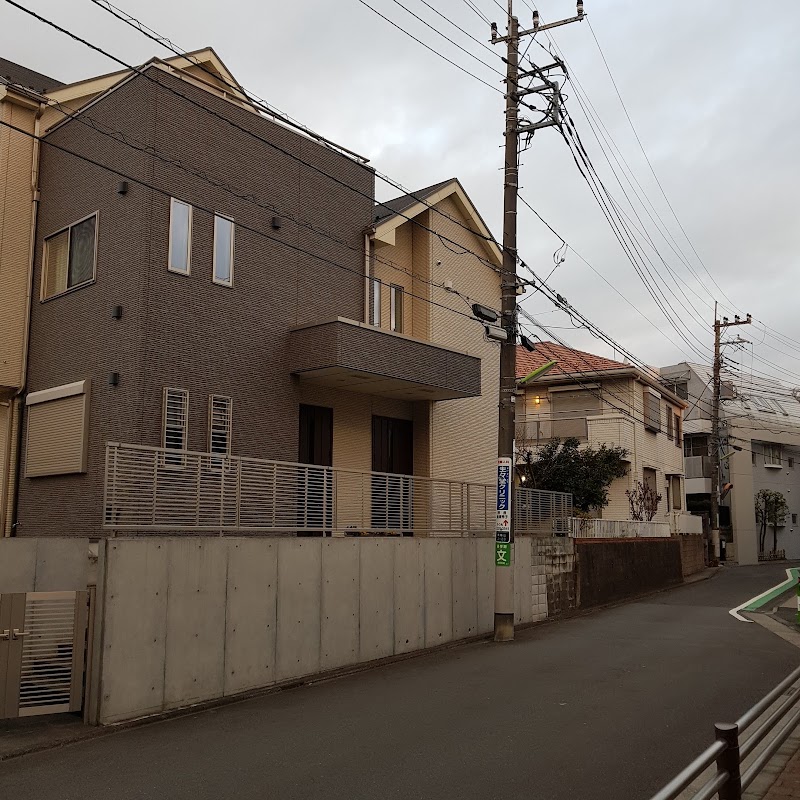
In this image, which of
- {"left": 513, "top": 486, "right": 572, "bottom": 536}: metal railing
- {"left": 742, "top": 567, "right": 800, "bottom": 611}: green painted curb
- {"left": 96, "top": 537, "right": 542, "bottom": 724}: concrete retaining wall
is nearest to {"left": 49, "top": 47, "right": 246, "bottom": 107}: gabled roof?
{"left": 96, "top": 537, "right": 542, "bottom": 724}: concrete retaining wall

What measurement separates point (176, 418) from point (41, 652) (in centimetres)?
575

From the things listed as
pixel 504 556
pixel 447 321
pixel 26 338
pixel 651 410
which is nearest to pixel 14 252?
pixel 26 338

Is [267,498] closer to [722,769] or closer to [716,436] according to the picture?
[722,769]

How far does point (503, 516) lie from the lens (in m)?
16.3

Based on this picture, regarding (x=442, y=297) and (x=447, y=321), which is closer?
(x=442, y=297)

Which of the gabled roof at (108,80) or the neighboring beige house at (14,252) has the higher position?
the gabled roof at (108,80)

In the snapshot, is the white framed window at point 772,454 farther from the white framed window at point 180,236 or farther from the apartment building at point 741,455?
the white framed window at point 180,236

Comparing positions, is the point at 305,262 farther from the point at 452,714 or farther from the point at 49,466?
the point at 452,714

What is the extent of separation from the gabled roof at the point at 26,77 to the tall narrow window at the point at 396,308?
336 inches

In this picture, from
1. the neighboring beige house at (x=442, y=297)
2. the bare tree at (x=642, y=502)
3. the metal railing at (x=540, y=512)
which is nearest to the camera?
the metal railing at (x=540, y=512)

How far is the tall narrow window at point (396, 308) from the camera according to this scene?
2061cm

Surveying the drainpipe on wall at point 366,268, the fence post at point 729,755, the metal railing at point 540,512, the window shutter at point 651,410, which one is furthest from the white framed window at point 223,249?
the window shutter at point 651,410

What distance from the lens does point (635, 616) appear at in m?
20.5

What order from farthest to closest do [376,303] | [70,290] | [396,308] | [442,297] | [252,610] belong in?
[442,297] < [396,308] < [376,303] < [70,290] < [252,610]
